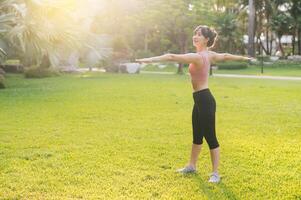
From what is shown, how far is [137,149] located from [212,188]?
192cm

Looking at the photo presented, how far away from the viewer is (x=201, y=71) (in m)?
5.00

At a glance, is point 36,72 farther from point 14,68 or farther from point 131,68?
point 131,68

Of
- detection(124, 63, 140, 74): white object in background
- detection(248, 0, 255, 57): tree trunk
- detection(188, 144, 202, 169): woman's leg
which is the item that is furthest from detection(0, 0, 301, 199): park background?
detection(248, 0, 255, 57): tree trunk

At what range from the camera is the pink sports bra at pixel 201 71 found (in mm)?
4980

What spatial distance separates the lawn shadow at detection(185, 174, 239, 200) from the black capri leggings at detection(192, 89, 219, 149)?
403 millimetres

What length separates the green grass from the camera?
489cm

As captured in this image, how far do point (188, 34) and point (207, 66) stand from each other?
2087 centimetres

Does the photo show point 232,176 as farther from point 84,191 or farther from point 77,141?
point 77,141

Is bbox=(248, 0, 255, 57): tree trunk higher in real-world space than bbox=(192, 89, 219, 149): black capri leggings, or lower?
higher

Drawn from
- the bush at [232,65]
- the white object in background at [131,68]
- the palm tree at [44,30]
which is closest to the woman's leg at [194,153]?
the palm tree at [44,30]

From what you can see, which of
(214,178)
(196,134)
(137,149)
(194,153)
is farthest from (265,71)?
(214,178)

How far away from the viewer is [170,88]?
1605cm

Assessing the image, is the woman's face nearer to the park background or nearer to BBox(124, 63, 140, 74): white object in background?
the park background

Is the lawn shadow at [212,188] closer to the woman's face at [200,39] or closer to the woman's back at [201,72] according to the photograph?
the woman's back at [201,72]
